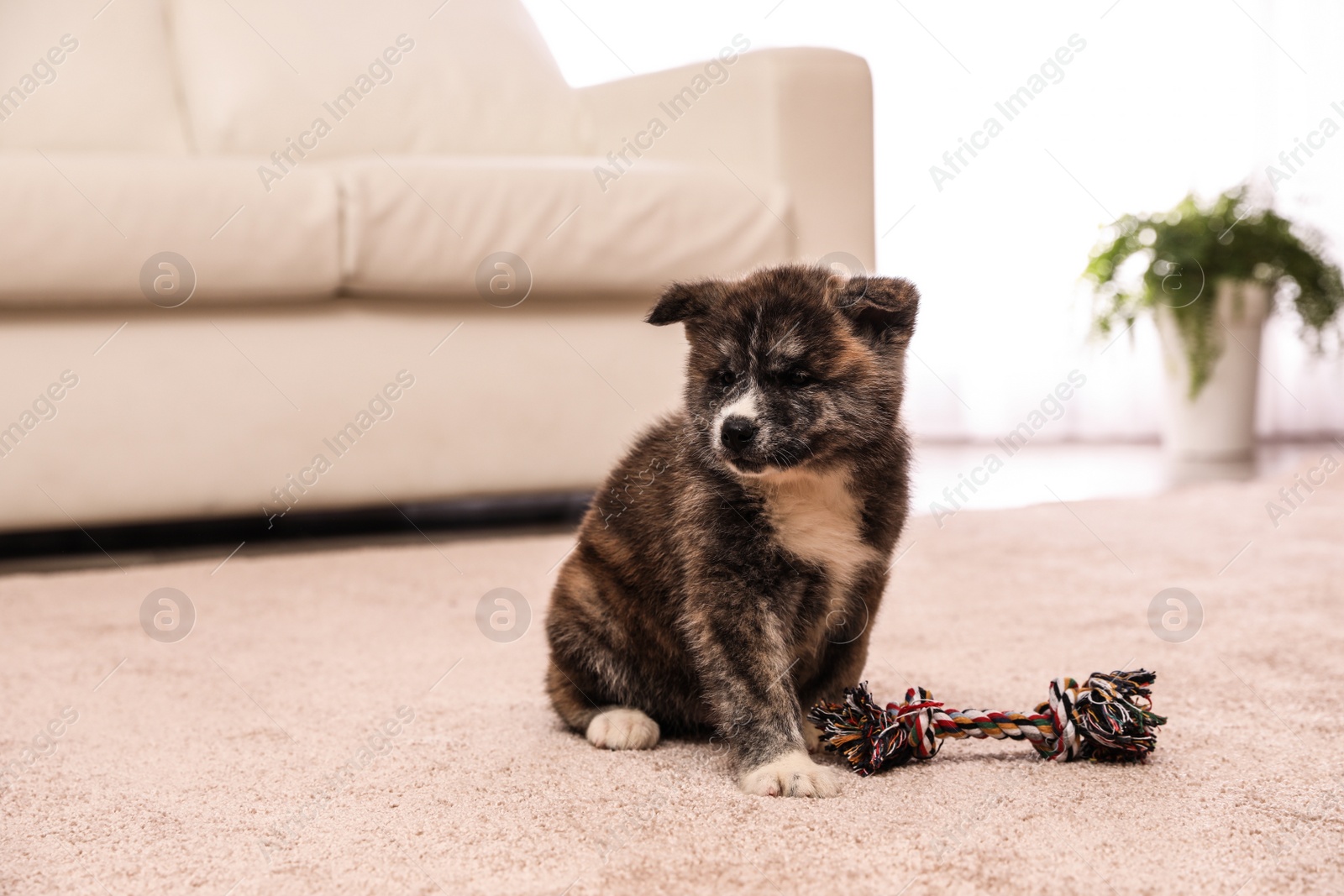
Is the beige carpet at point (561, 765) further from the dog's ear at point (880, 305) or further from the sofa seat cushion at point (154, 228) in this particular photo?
the sofa seat cushion at point (154, 228)

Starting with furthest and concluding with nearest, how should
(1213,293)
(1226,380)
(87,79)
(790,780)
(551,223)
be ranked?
(1226,380), (1213,293), (87,79), (551,223), (790,780)

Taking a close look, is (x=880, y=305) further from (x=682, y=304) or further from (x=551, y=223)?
(x=551, y=223)

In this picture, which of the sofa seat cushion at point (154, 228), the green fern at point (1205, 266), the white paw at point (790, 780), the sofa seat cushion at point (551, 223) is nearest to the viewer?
the white paw at point (790, 780)

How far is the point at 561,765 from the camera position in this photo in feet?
4.60

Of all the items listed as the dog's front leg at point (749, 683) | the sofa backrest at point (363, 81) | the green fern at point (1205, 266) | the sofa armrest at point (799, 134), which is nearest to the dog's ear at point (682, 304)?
the dog's front leg at point (749, 683)

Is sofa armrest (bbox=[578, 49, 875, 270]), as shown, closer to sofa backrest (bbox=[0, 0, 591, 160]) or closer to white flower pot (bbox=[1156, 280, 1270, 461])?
sofa backrest (bbox=[0, 0, 591, 160])

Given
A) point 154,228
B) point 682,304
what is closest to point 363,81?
point 154,228

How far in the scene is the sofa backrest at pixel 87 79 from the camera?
347cm

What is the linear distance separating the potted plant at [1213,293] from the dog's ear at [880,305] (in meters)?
3.64

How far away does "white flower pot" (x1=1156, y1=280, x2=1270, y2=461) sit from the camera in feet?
15.4

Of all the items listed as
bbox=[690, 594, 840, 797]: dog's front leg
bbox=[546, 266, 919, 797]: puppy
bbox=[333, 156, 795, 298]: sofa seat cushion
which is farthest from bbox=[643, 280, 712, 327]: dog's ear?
bbox=[333, 156, 795, 298]: sofa seat cushion

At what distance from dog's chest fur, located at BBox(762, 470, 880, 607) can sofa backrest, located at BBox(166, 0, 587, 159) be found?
2720 mm

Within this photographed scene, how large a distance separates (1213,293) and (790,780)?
4096 mm

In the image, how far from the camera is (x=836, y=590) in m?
1.42
